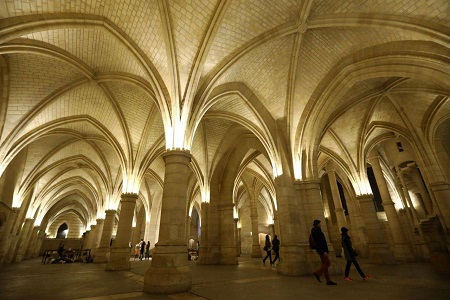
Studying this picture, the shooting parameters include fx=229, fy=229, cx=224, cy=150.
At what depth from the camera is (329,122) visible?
11758mm

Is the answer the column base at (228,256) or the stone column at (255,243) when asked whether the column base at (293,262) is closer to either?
the column base at (228,256)

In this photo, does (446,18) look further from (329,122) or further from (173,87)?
(173,87)

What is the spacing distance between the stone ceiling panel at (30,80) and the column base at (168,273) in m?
8.66

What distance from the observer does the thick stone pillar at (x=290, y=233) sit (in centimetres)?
852

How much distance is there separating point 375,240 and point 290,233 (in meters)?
6.45

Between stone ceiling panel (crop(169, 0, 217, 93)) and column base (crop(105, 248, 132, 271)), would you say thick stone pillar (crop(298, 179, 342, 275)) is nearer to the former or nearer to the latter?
stone ceiling panel (crop(169, 0, 217, 93))

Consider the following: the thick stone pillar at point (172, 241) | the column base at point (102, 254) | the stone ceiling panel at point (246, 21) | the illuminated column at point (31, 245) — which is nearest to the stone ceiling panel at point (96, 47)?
the stone ceiling panel at point (246, 21)

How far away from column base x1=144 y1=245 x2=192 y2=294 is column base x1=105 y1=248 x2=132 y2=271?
6105 millimetres

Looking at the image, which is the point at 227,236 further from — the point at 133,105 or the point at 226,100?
the point at 133,105

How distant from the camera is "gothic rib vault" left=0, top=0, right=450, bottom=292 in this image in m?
A: 7.16

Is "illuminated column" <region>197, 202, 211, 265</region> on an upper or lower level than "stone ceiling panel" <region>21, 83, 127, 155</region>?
lower

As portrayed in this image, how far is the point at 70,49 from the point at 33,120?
199 inches

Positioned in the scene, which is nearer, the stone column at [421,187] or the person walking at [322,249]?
the person walking at [322,249]

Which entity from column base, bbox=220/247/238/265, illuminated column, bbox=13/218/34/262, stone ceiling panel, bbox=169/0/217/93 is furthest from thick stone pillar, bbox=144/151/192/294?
illuminated column, bbox=13/218/34/262
